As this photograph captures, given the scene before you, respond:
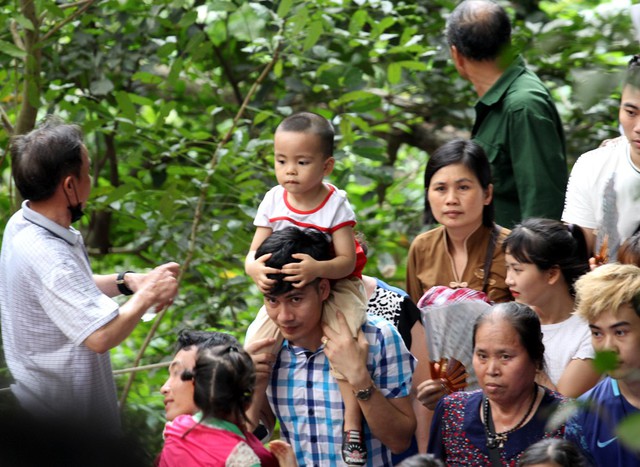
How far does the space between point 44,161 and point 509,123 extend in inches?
76.8

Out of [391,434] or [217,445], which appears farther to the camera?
[391,434]

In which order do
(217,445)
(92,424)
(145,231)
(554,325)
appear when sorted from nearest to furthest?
(92,424) < (217,445) < (554,325) < (145,231)

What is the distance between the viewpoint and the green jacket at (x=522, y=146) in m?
4.25

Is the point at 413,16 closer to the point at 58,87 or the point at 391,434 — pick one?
the point at 58,87

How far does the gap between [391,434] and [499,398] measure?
13.9 inches

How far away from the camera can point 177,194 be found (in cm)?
496

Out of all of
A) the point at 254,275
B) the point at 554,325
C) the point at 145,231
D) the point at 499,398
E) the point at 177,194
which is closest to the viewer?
the point at 499,398

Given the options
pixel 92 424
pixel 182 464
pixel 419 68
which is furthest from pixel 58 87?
pixel 92 424

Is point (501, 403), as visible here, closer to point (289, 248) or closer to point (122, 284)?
point (289, 248)

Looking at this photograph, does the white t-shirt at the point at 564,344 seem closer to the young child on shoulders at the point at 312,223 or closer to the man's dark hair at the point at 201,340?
the young child on shoulders at the point at 312,223

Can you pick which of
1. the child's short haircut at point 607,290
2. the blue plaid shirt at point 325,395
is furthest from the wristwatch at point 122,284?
the child's short haircut at point 607,290

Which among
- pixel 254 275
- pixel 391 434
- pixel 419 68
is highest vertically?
pixel 419 68

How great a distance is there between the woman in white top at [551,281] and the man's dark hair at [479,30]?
1.09 meters

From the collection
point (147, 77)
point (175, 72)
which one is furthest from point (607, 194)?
point (147, 77)
